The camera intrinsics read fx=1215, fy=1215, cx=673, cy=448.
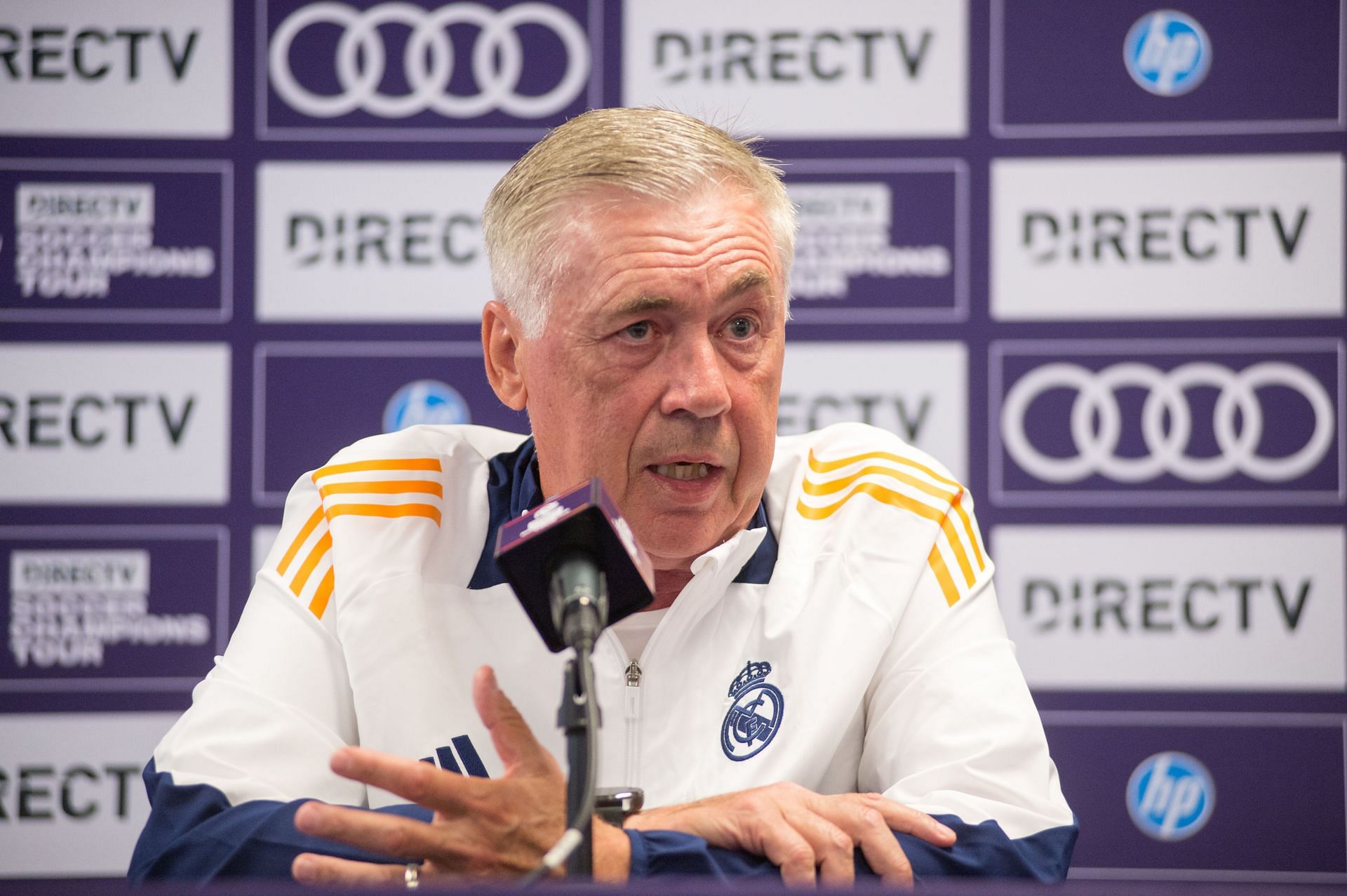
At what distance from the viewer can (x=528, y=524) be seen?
1.01 metres

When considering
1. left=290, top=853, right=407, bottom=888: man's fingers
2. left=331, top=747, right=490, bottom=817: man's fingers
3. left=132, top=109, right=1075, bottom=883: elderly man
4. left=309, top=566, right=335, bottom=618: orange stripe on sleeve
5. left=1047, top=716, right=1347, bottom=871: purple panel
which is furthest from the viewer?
left=1047, top=716, right=1347, bottom=871: purple panel

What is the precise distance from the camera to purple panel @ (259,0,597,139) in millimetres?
2789

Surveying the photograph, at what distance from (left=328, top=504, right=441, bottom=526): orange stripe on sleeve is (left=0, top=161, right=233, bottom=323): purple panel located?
4.45 feet

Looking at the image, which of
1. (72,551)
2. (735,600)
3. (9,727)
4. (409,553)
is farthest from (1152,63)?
(9,727)

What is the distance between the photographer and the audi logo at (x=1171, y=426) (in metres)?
2.69

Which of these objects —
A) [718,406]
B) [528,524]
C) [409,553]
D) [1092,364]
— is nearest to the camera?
[528,524]

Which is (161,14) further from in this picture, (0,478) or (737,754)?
(737,754)

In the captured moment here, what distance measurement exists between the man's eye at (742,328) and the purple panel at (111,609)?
1.67 metres

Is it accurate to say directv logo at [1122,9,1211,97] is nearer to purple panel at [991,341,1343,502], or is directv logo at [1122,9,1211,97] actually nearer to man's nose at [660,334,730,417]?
purple panel at [991,341,1343,502]

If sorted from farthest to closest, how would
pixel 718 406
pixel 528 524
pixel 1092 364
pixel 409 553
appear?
pixel 1092 364
pixel 409 553
pixel 718 406
pixel 528 524

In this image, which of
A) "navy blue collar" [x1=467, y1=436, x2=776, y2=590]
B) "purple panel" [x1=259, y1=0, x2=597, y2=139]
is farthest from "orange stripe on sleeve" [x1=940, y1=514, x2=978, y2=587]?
"purple panel" [x1=259, y1=0, x2=597, y2=139]

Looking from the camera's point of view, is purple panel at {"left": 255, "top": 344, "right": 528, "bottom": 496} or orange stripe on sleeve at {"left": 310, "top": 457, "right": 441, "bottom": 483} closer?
orange stripe on sleeve at {"left": 310, "top": 457, "right": 441, "bottom": 483}

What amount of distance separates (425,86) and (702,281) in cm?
156

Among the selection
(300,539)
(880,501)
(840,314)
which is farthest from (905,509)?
(840,314)
